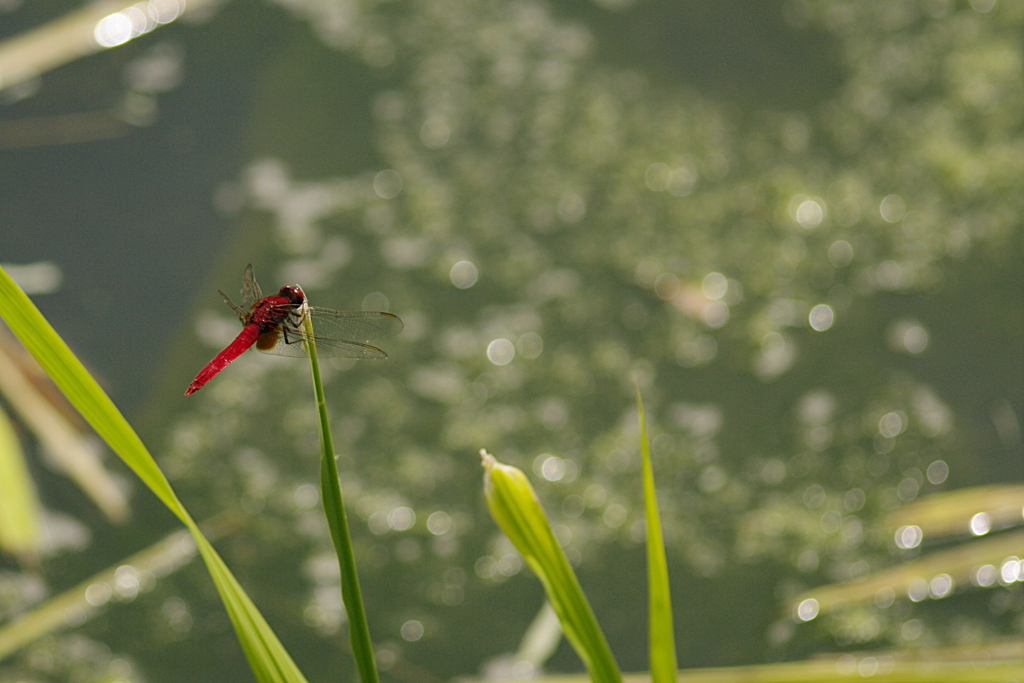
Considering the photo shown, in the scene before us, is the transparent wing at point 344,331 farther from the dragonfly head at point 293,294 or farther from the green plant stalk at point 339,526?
the green plant stalk at point 339,526

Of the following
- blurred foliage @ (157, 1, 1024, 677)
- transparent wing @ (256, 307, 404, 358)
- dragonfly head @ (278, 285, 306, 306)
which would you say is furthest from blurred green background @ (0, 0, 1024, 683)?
dragonfly head @ (278, 285, 306, 306)

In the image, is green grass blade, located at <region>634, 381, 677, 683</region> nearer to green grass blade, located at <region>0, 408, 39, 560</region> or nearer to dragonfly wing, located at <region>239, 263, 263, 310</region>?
dragonfly wing, located at <region>239, 263, 263, 310</region>

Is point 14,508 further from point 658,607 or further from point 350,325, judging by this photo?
point 658,607

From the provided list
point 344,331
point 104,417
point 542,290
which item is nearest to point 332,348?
point 344,331

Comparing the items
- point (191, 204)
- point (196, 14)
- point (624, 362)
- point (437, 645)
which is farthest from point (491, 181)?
point (437, 645)

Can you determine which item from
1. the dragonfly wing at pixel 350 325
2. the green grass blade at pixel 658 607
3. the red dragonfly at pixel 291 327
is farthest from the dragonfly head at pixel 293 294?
the green grass blade at pixel 658 607
